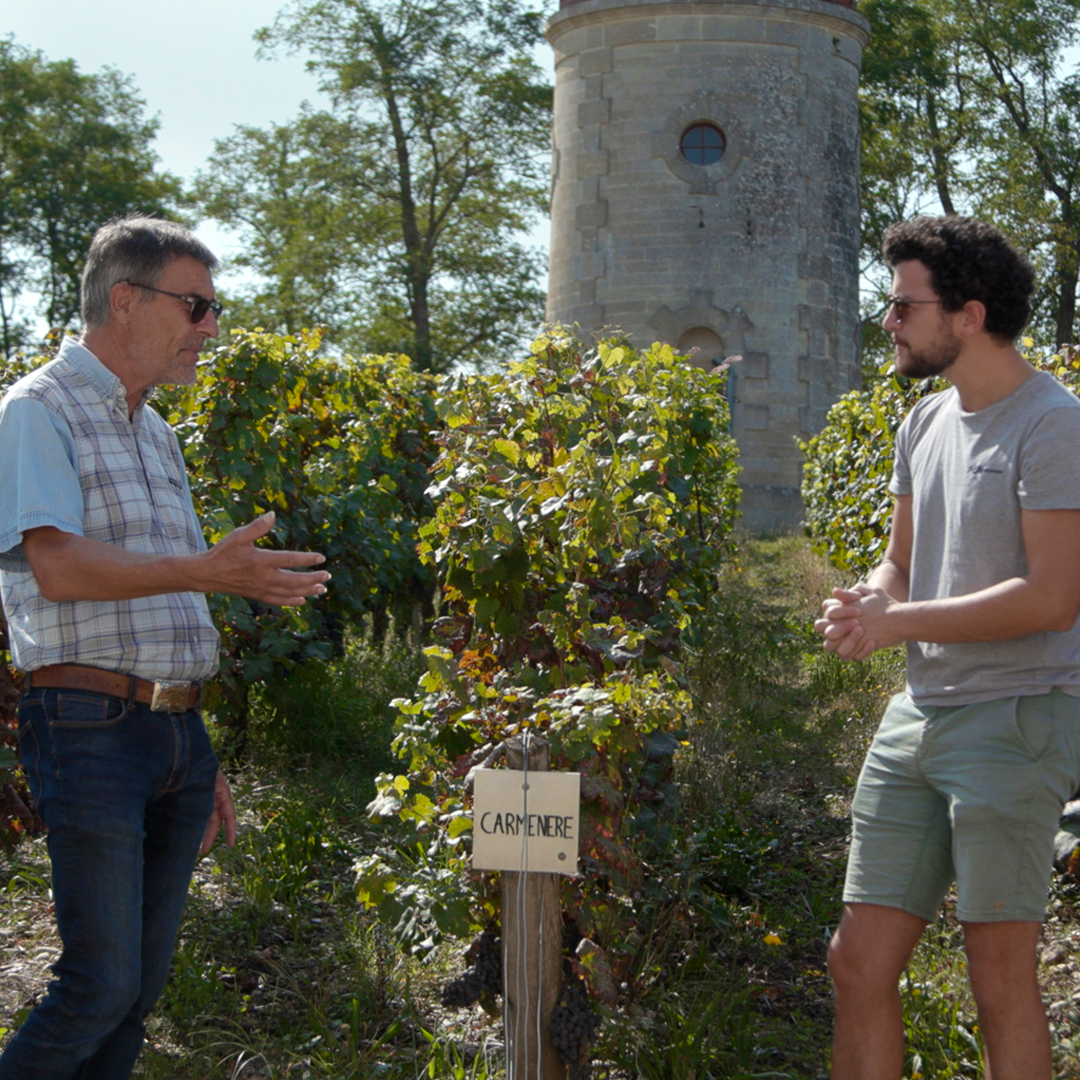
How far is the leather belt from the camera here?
2447 mm

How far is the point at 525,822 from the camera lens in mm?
2625

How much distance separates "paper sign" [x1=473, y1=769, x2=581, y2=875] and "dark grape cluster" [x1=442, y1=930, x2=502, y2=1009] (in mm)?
460

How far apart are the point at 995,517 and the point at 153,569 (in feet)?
5.24

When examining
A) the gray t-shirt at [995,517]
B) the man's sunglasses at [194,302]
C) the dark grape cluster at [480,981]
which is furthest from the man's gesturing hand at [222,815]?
the gray t-shirt at [995,517]

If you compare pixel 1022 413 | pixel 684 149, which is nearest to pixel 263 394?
pixel 1022 413

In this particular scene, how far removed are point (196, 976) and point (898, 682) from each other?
4.44 meters

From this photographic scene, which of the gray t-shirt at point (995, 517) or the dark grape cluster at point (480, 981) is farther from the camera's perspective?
the dark grape cluster at point (480, 981)

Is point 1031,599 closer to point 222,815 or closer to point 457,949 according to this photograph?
point 222,815

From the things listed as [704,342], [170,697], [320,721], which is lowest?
[320,721]

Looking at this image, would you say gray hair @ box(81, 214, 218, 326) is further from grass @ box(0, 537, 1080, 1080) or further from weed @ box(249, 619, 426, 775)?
weed @ box(249, 619, 426, 775)

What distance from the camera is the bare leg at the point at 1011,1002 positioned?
2.34 metres

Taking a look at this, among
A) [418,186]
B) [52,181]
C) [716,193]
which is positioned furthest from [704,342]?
[52,181]

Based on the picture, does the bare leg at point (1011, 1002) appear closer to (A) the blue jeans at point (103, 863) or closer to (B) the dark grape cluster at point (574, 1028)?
(B) the dark grape cluster at point (574, 1028)

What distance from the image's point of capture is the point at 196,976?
3.56 m
